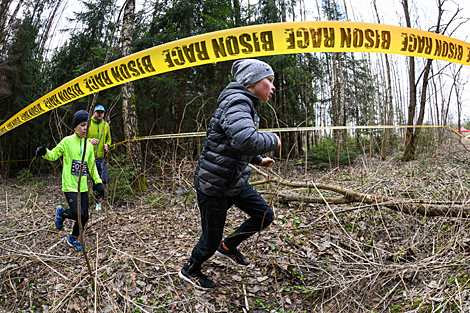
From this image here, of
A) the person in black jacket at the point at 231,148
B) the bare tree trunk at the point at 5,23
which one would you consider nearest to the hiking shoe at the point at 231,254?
the person in black jacket at the point at 231,148

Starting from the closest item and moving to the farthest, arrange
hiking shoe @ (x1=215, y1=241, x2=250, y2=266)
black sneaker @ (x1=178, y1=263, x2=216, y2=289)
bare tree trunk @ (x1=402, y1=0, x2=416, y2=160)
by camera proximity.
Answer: black sneaker @ (x1=178, y1=263, x2=216, y2=289)
hiking shoe @ (x1=215, y1=241, x2=250, y2=266)
bare tree trunk @ (x1=402, y1=0, x2=416, y2=160)

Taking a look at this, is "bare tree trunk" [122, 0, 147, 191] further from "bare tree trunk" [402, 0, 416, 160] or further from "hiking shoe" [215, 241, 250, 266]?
"bare tree trunk" [402, 0, 416, 160]

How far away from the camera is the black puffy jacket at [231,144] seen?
2.04 m

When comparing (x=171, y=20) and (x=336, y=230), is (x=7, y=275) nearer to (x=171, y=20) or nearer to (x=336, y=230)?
(x=336, y=230)

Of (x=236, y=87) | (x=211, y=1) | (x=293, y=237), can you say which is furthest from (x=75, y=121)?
(x=211, y=1)

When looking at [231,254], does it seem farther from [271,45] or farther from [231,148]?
[271,45]

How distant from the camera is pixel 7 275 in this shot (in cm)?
310

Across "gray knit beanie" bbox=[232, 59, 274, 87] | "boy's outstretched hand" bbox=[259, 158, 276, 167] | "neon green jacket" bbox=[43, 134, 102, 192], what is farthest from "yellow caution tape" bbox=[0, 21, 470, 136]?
"neon green jacket" bbox=[43, 134, 102, 192]

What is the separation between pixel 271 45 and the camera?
2.60 meters

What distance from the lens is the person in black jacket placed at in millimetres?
2068

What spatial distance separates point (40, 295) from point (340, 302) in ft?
9.60

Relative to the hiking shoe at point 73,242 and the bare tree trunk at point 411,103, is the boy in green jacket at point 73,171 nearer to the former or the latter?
the hiking shoe at point 73,242

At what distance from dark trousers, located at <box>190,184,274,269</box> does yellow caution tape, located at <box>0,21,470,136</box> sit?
1.31m

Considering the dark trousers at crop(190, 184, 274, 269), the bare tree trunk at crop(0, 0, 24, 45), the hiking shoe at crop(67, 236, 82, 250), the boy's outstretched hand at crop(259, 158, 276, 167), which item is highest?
the bare tree trunk at crop(0, 0, 24, 45)
